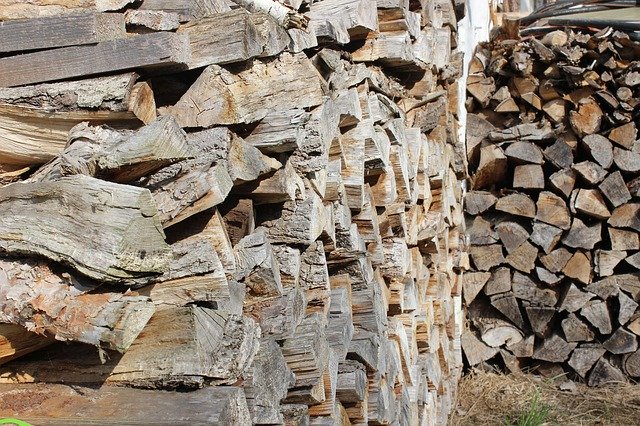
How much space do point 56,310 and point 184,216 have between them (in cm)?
31

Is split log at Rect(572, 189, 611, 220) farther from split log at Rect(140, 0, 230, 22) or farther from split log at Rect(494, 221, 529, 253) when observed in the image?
split log at Rect(140, 0, 230, 22)

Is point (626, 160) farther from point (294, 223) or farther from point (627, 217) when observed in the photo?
point (294, 223)

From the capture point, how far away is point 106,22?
1.41 metres

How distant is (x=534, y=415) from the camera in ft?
15.4

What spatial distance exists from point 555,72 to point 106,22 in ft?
13.5

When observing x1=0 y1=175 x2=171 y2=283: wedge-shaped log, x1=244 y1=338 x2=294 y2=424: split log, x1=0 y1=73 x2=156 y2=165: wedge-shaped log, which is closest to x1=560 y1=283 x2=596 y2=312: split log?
x1=244 y1=338 x2=294 y2=424: split log

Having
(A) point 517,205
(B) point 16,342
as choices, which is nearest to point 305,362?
(B) point 16,342

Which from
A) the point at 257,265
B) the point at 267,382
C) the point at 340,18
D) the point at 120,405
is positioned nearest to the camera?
the point at 120,405

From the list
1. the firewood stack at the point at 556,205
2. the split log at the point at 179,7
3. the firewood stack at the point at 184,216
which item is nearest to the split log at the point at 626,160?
the firewood stack at the point at 556,205

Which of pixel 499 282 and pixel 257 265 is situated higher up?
pixel 257 265

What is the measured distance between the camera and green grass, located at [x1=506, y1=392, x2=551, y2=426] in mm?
4637

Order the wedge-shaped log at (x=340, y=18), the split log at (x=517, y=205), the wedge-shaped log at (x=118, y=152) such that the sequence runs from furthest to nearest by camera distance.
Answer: the split log at (x=517, y=205)
the wedge-shaped log at (x=340, y=18)
the wedge-shaped log at (x=118, y=152)

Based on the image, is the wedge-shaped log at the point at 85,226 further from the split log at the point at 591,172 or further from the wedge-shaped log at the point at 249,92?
the split log at the point at 591,172

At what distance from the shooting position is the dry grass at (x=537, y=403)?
4.88 metres
